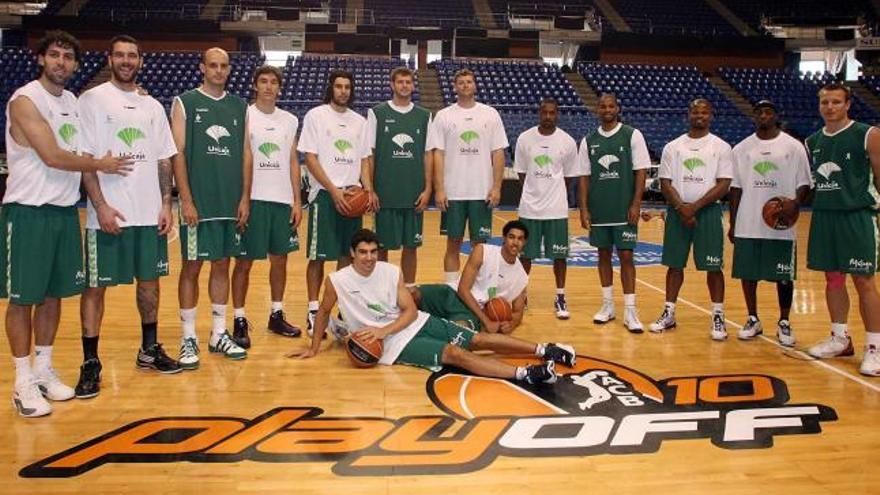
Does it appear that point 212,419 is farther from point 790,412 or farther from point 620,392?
point 790,412

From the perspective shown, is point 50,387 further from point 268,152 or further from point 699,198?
point 699,198

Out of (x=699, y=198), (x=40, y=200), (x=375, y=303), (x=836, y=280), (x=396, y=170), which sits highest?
(x=396, y=170)

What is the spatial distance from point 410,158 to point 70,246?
2410mm

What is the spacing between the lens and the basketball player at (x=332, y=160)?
4.87 meters

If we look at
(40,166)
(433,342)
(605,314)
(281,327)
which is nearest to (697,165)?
(605,314)

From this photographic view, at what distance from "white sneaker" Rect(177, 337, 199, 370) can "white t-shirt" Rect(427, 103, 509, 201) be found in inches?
84.6

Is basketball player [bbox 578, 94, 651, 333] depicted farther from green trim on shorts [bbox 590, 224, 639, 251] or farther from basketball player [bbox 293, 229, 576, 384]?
basketball player [bbox 293, 229, 576, 384]

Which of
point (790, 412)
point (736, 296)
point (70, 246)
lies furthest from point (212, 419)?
point (736, 296)

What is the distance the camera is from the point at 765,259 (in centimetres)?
488


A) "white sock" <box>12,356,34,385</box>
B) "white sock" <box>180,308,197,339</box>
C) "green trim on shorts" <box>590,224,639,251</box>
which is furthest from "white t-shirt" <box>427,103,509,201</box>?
"white sock" <box>12,356,34,385</box>

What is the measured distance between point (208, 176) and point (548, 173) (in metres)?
2.64

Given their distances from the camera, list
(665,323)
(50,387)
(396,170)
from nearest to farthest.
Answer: (50,387) → (396,170) → (665,323)

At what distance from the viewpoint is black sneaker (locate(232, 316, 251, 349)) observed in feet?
15.4

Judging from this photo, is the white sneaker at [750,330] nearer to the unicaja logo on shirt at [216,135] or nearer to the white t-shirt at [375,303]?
the white t-shirt at [375,303]
